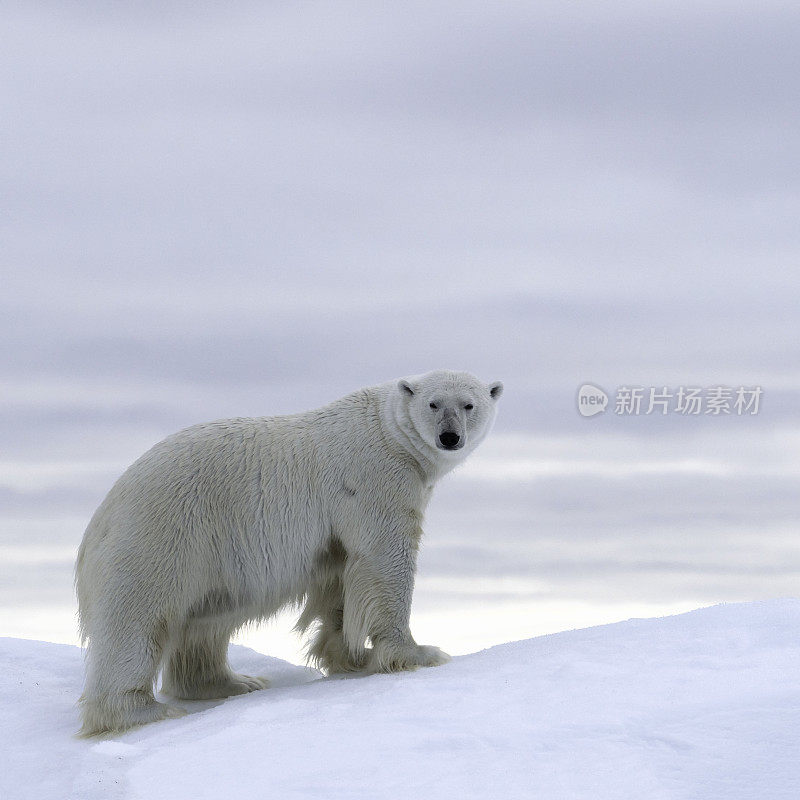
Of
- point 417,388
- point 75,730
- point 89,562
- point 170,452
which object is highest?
point 417,388

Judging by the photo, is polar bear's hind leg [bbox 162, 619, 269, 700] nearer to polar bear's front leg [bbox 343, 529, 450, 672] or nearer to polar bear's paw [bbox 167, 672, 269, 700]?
polar bear's paw [bbox 167, 672, 269, 700]

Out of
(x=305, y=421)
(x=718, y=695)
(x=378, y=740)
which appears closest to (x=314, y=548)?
(x=305, y=421)

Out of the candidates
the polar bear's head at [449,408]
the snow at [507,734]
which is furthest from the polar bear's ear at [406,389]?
the snow at [507,734]

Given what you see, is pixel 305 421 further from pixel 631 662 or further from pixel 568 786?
pixel 568 786

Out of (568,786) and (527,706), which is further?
(527,706)

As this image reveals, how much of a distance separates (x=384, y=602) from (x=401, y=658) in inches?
17.3

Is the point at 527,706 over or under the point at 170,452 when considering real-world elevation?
under

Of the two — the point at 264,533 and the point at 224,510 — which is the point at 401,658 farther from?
the point at 224,510

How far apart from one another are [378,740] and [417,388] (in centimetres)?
→ 318

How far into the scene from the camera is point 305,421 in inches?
353

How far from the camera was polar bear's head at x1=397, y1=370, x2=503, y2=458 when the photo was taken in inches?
337

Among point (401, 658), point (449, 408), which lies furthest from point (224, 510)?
point (449, 408)

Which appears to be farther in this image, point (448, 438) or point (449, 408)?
point (449, 408)

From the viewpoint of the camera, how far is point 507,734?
20.7ft
